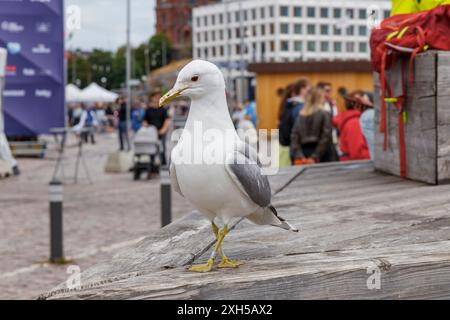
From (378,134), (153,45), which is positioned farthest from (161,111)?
(153,45)

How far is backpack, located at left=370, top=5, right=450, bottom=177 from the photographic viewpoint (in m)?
4.32

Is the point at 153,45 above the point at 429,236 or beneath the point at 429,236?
above

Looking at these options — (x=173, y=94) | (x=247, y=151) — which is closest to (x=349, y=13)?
(x=247, y=151)

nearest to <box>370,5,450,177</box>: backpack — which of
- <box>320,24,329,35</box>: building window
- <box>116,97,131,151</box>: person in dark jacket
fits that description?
<box>116,97,131,151</box>: person in dark jacket

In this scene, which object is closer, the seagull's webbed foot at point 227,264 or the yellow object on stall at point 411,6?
the seagull's webbed foot at point 227,264

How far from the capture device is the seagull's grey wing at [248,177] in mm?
2512

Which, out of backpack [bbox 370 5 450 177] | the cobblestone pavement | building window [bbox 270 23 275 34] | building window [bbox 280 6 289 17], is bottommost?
the cobblestone pavement

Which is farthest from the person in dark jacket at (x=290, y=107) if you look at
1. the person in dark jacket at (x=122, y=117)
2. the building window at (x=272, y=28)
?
the building window at (x=272, y=28)

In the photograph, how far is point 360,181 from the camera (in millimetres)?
4984

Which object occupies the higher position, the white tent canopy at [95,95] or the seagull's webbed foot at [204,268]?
the white tent canopy at [95,95]

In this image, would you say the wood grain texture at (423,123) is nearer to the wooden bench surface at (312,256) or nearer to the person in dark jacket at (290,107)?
the wooden bench surface at (312,256)

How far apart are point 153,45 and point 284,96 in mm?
127805

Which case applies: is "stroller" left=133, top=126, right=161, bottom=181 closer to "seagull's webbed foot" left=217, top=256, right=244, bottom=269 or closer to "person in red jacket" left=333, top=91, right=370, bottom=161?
"person in red jacket" left=333, top=91, right=370, bottom=161
